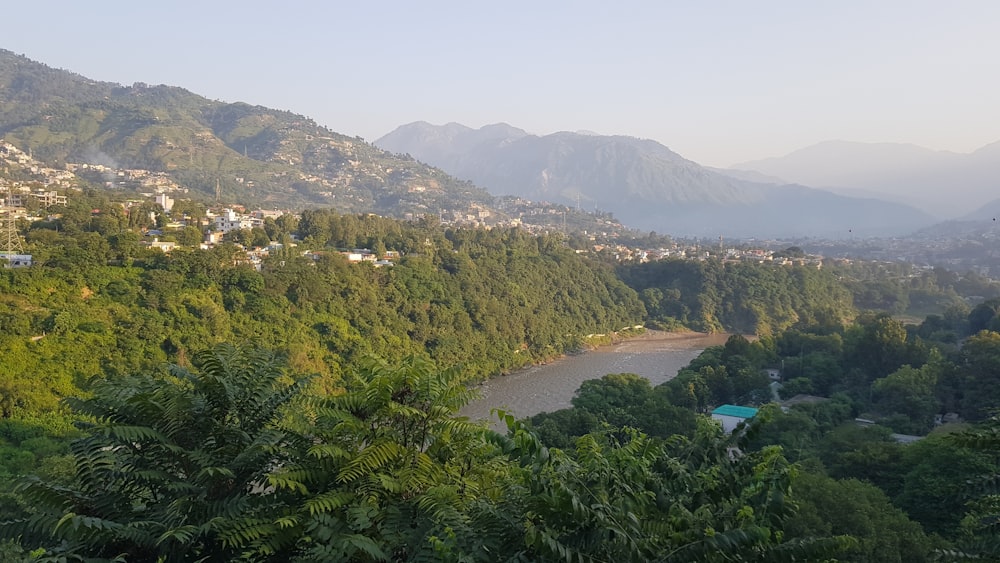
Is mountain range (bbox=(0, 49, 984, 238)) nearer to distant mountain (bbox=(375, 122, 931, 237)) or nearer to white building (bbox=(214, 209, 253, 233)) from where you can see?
distant mountain (bbox=(375, 122, 931, 237))

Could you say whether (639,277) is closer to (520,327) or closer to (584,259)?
(584,259)

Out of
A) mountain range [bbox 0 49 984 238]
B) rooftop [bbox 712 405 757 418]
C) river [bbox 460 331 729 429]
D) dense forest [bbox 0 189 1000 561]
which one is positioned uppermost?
mountain range [bbox 0 49 984 238]

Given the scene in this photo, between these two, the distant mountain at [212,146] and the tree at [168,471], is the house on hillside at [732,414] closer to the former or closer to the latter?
the tree at [168,471]

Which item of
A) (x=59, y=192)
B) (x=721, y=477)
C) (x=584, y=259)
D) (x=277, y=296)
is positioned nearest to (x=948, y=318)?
(x=584, y=259)

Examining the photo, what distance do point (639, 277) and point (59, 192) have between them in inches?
1285

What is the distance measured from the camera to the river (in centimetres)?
2055

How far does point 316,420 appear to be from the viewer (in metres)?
3.05

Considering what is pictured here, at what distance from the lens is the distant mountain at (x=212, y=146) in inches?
2594

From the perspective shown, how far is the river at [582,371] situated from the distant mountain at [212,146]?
39.2 meters

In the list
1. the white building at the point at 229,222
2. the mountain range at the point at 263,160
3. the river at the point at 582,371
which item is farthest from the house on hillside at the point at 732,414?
the mountain range at the point at 263,160

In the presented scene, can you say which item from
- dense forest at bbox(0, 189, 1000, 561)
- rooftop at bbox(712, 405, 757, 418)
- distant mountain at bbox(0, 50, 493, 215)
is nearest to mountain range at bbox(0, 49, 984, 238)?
distant mountain at bbox(0, 50, 493, 215)

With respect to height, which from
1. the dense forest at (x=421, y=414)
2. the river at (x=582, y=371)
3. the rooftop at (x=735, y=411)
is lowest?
the river at (x=582, y=371)

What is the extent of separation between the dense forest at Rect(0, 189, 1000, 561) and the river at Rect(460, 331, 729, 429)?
3.68 feet

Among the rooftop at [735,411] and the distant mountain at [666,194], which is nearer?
the rooftop at [735,411]
